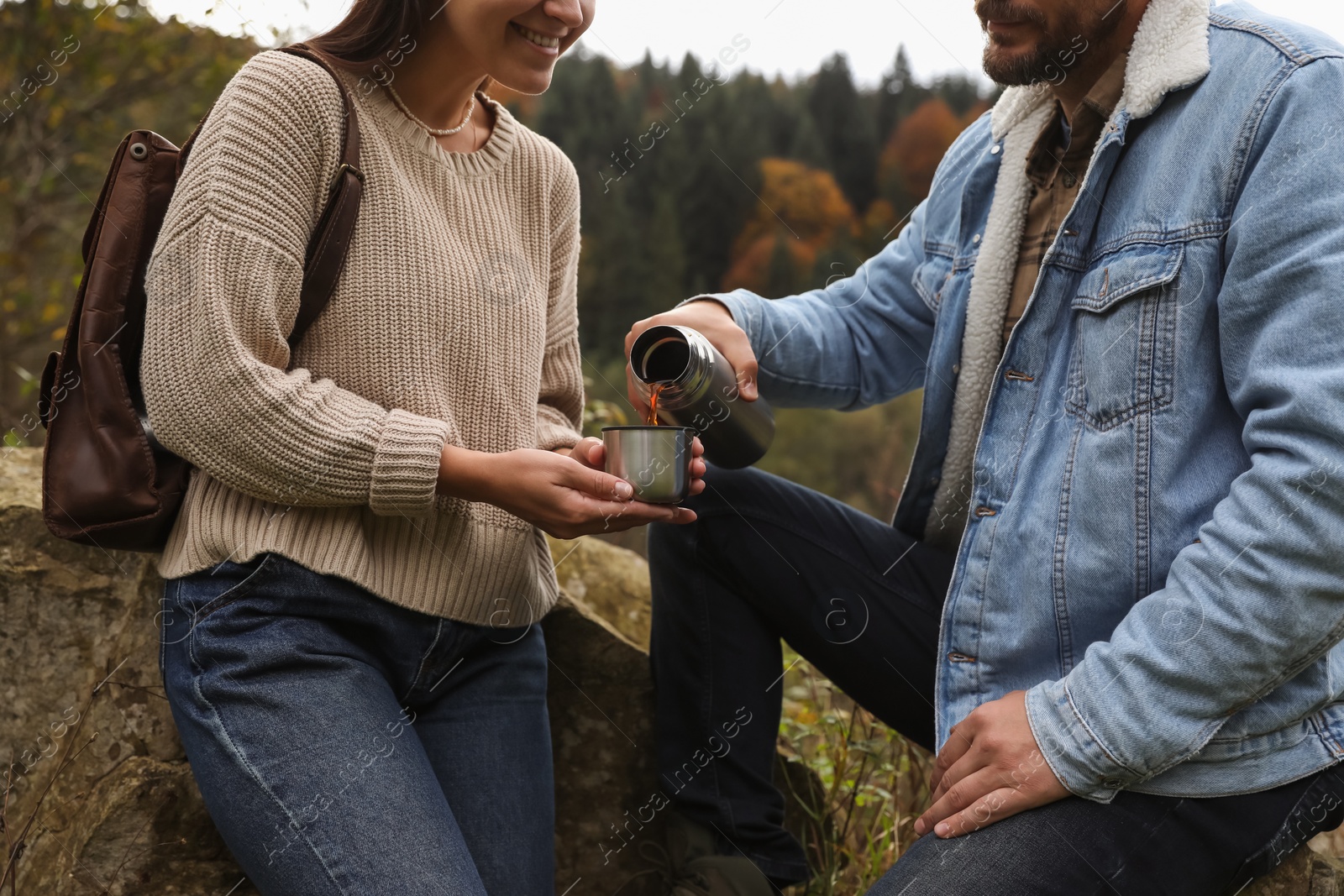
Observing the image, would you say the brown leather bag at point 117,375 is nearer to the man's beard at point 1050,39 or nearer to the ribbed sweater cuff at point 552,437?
the ribbed sweater cuff at point 552,437

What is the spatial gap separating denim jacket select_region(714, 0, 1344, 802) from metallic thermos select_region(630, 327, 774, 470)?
430 mm

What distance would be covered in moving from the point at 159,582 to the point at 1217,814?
1863 mm

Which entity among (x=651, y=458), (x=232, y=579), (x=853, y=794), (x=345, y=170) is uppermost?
(x=345, y=170)

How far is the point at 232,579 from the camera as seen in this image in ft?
5.66

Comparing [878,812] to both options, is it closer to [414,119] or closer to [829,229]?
[414,119]

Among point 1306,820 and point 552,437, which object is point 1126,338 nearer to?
point 1306,820

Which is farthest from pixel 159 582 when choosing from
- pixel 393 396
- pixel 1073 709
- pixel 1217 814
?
pixel 1217 814

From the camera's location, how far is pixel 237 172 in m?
1.66

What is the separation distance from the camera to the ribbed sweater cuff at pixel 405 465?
171cm

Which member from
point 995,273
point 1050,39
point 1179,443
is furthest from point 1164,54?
point 1179,443

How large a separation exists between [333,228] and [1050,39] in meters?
1.23

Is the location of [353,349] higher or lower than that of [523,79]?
lower

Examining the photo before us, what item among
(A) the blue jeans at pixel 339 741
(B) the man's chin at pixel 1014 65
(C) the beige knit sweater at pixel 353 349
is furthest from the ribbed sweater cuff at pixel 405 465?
(B) the man's chin at pixel 1014 65

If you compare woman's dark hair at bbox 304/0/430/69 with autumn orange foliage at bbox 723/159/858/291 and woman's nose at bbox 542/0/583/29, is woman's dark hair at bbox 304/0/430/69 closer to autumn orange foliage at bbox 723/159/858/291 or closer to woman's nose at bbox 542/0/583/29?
woman's nose at bbox 542/0/583/29
